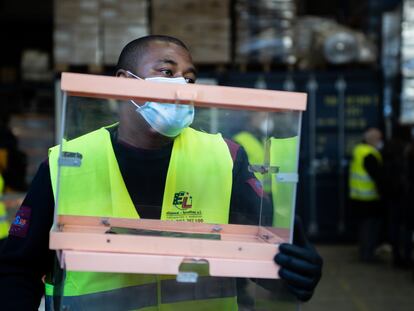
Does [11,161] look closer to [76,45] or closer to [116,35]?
[76,45]

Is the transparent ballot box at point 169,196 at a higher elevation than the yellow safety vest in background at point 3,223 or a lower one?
higher

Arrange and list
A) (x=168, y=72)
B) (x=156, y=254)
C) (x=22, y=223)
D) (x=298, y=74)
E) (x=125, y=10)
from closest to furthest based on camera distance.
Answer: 1. (x=156, y=254)
2. (x=22, y=223)
3. (x=168, y=72)
4. (x=125, y=10)
5. (x=298, y=74)

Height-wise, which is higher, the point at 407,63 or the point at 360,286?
the point at 407,63

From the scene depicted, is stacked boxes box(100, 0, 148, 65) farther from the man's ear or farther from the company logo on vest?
the company logo on vest

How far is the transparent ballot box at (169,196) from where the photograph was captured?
153cm

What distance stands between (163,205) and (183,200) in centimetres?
6

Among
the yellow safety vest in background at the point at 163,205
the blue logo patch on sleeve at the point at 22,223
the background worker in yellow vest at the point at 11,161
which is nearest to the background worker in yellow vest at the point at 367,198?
the background worker in yellow vest at the point at 11,161

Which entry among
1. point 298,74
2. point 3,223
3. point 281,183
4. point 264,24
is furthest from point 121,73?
point 298,74

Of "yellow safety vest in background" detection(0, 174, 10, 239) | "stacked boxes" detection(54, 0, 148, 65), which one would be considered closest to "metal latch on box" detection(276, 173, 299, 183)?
"yellow safety vest in background" detection(0, 174, 10, 239)

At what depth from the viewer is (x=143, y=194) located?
73.3 inches

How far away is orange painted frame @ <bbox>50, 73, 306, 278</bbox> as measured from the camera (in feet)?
4.89

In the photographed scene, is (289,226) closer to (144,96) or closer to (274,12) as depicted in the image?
(144,96)

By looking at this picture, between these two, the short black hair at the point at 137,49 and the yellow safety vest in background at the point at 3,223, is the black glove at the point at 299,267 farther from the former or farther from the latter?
the yellow safety vest in background at the point at 3,223

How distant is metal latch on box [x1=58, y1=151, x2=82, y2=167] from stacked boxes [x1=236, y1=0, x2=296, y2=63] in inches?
275
